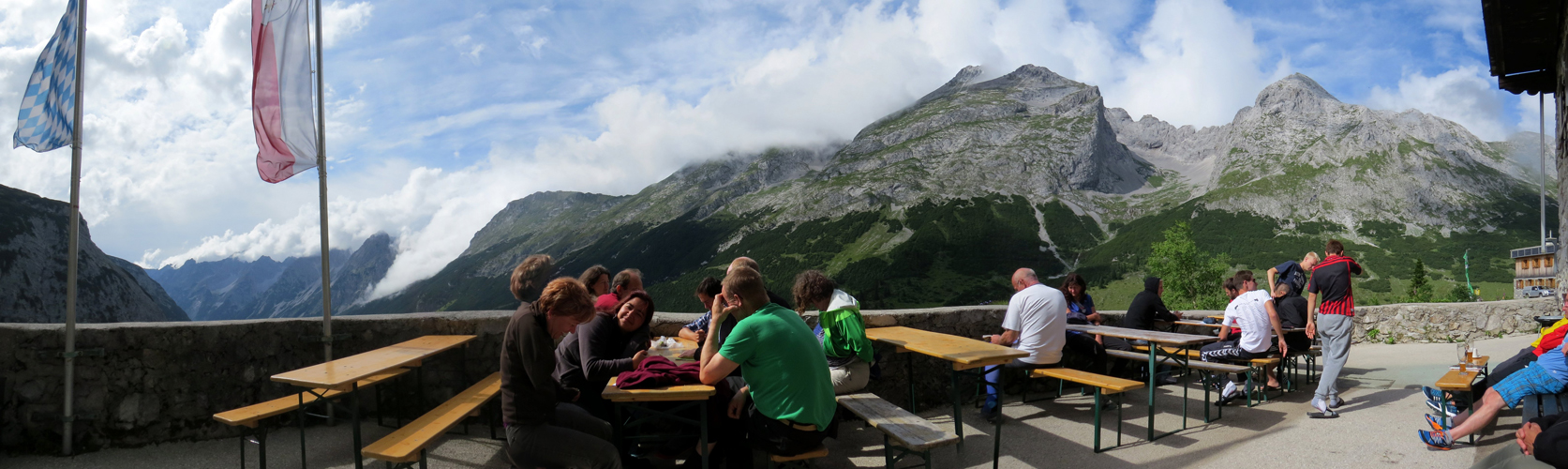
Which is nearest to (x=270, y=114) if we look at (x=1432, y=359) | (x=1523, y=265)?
(x=1432, y=359)

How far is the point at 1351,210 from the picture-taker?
367 ft

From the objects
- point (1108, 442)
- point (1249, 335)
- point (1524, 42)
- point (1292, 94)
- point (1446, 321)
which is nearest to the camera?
point (1108, 442)

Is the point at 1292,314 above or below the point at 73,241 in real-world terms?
below

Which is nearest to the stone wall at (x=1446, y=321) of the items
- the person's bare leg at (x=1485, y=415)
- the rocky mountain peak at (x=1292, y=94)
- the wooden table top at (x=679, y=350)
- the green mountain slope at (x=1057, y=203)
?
the person's bare leg at (x=1485, y=415)

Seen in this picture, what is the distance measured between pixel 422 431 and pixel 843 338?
251cm

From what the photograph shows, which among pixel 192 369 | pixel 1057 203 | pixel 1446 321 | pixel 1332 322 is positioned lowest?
pixel 1446 321

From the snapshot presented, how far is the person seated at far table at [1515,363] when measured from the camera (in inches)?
166

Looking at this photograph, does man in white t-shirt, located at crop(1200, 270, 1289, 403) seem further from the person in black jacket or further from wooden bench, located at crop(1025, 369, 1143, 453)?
wooden bench, located at crop(1025, 369, 1143, 453)

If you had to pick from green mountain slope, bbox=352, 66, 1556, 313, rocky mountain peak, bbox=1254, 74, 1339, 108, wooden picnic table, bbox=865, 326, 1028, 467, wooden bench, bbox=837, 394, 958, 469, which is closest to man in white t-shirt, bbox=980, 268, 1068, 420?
wooden picnic table, bbox=865, 326, 1028, 467

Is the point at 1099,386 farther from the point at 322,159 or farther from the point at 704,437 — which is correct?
the point at 322,159

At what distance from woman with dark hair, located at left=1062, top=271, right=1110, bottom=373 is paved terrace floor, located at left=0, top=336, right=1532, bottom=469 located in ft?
2.02

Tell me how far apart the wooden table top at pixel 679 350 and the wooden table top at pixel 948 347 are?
1182 mm

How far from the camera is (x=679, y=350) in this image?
16.1 feet

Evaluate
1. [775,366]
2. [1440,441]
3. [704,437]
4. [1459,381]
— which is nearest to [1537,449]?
→ [1440,441]
